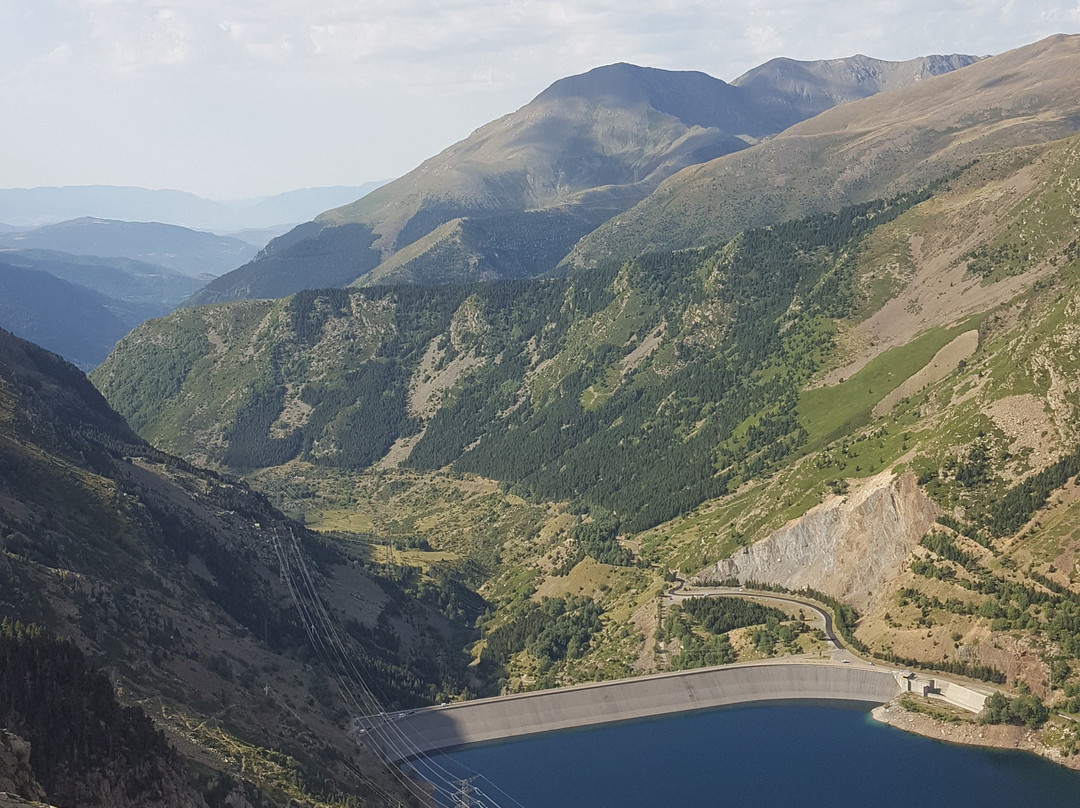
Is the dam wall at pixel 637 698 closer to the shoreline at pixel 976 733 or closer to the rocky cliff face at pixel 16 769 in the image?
the shoreline at pixel 976 733

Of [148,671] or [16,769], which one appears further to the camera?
[148,671]

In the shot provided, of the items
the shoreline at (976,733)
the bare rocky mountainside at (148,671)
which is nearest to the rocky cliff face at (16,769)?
the bare rocky mountainside at (148,671)

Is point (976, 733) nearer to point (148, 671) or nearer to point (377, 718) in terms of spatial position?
point (377, 718)

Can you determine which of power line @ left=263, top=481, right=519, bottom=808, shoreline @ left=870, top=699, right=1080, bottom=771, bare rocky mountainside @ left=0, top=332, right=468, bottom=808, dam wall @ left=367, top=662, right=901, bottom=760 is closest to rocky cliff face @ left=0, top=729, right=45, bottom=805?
bare rocky mountainside @ left=0, top=332, right=468, bottom=808

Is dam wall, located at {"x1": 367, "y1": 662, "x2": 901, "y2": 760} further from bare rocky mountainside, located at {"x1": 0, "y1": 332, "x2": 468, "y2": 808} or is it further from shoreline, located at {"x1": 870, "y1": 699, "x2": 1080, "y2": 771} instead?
bare rocky mountainside, located at {"x1": 0, "y1": 332, "x2": 468, "y2": 808}

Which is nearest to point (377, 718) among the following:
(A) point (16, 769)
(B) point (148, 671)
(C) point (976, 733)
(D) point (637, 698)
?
(D) point (637, 698)

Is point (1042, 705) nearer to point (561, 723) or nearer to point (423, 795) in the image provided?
point (561, 723)
